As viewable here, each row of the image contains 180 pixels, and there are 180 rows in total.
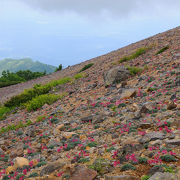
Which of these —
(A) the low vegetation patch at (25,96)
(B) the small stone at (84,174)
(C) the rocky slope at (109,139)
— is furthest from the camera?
(A) the low vegetation patch at (25,96)

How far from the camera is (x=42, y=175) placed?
18.5ft

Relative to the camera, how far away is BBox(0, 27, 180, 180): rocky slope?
504 cm

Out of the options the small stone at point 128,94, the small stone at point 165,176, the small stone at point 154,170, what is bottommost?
the small stone at point 154,170

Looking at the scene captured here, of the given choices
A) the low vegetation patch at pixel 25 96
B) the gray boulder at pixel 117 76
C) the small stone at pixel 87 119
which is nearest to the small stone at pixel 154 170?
the small stone at pixel 87 119

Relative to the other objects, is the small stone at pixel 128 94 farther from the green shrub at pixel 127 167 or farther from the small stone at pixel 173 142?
the green shrub at pixel 127 167

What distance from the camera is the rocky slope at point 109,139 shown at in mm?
5044

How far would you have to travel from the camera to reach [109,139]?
23.3ft

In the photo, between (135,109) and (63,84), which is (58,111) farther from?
(63,84)

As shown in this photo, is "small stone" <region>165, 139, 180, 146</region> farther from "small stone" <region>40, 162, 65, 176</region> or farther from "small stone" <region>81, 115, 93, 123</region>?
"small stone" <region>81, 115, 93, 123</region>

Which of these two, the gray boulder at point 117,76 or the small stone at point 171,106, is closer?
the small stone at point 171,106

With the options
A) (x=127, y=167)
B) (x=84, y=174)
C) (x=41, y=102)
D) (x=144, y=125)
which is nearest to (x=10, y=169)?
(x=84, y=174)

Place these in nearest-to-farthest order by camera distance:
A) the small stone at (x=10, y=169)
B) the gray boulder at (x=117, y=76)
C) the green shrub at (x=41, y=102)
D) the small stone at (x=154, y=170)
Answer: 1. the small stone at (x=154, y=170)
2. the small stone at (x=10, y=169)
3. the gray boulder at (x=117, y=76)
4. the green shrub at (x=41, y=102)

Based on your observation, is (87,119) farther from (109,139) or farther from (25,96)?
(25,96)

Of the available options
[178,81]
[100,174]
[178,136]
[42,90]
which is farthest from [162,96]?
[42,90]
